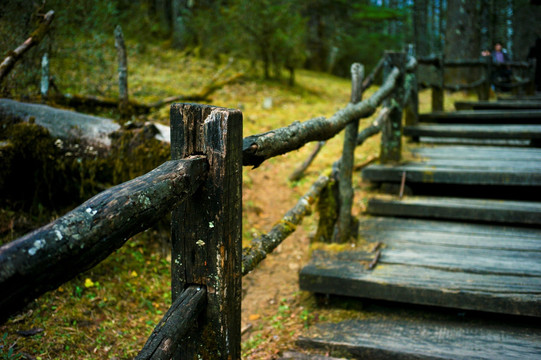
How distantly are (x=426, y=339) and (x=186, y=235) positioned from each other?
6.25 ft

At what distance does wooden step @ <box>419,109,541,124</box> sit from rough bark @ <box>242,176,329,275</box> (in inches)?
161

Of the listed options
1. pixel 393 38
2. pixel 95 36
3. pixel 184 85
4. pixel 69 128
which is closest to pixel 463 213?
pixel 69 128

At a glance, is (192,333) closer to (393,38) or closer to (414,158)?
(414,158)

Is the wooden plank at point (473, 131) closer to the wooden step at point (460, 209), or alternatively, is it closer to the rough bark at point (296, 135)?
the wooden step at point (460, 209)

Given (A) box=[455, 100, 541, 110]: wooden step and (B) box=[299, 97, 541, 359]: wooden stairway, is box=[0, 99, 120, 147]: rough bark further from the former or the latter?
(A) box=[455, 100, 541, 110]: wooden step

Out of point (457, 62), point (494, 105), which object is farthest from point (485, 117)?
point (457, 62)

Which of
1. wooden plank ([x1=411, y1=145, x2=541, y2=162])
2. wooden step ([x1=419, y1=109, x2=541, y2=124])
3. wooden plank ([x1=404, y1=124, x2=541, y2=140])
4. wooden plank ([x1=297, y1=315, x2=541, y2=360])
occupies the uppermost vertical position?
wooden step ([x1=419, y1=109, x2=541, y2=124])

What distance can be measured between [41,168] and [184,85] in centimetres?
673

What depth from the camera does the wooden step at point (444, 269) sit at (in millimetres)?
2957

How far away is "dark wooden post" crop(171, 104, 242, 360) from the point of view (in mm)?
1680

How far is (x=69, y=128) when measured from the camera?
4.14 meters

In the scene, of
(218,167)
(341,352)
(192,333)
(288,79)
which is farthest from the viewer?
(288,79)

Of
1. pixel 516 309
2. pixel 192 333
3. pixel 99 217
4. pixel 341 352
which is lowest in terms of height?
pixel 341 352

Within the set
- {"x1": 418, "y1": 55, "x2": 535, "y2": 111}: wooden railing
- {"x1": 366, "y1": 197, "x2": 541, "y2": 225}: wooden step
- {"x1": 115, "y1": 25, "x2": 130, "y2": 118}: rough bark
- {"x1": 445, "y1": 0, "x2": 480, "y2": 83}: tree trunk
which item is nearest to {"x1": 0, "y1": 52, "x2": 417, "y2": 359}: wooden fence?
{"x1": 366, "y1": 197, "x2": 541, "y2": 225}: wooden step
